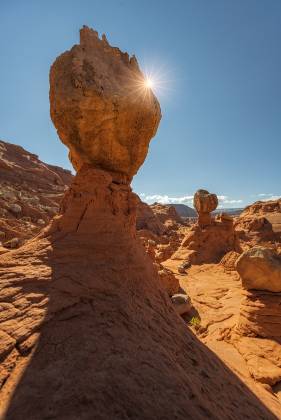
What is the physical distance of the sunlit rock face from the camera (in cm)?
404

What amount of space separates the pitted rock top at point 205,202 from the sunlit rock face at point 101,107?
12.5 meters

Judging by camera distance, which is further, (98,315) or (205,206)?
(205,206)

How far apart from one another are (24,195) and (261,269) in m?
19.7

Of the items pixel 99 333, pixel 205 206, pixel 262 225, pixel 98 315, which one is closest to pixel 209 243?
pixel 205 206

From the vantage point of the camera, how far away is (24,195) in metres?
21.1

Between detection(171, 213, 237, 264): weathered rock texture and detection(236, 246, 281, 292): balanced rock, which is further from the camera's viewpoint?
detection(171, 213, 237, 264): weathered rock texture

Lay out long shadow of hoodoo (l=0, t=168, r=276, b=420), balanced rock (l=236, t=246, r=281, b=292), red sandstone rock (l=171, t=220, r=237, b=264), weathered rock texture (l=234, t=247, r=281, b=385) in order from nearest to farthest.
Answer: long shadow of hoodoo (l=0, t=168, r=276, b=420)
weathered rock texture (l=234, t=247, r=281, b=385)
balanced rock (l=236, t=246, r=281, b=292)
red sandstone rock (l=171, t=220, r=237, b=264)

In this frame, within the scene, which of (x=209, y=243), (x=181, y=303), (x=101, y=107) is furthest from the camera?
(x=209, y=243)

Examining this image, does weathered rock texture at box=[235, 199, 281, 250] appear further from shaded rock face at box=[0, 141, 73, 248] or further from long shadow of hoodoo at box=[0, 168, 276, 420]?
long shadow of hoodoo at box=[0, 168, 276, 420]

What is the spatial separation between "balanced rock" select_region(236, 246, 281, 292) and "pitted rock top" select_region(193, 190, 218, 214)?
10034 mm

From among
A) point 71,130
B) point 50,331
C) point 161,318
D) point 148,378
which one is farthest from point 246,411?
point 71,130

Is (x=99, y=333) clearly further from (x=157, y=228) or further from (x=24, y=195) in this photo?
(x=157, y=228)

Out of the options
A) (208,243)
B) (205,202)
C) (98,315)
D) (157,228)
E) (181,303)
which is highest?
(205,202)

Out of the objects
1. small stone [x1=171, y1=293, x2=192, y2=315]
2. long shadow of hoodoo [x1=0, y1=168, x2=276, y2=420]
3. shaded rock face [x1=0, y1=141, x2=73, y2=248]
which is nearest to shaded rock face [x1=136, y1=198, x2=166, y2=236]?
shaded rock face [x1=0, y1=141, x2=73, y2=248]
